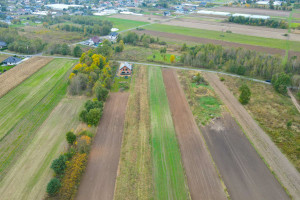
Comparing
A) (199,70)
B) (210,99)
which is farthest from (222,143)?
(199,70)

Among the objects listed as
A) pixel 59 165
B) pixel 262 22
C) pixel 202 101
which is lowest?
pixel 59 165

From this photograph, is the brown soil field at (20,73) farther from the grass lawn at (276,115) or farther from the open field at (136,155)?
the grass lawn at (276,115)

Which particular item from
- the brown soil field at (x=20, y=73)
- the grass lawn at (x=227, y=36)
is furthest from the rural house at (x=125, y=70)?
the grass lawn at (x=227, y=36)

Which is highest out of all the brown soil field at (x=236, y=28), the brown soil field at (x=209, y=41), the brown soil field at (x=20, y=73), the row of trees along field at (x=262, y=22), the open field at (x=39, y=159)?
the row of trees along field at (x=262, y=22)

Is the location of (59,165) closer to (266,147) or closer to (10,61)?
(266,147)

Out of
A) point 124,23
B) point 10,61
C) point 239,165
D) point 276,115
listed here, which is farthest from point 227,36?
point 10,61

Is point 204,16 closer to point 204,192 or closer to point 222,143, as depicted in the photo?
point 222,143
